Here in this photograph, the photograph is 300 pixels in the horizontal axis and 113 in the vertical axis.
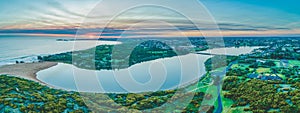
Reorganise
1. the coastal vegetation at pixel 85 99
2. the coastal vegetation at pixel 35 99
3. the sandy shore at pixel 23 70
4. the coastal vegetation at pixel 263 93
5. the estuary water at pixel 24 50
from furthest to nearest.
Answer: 1. the estuary water at pixel 24 50
2. the sandy shore at pixel 23 70
3. the coastal vegetation at pixel 263 93
4. the coastal vegetation at pixel 85 99
5. the coastal vegetation at pixel 35 99

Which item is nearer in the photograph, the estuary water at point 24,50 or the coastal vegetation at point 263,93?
the coastal vegetation at point 263,93

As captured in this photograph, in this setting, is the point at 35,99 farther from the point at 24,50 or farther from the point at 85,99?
the point at 24,50

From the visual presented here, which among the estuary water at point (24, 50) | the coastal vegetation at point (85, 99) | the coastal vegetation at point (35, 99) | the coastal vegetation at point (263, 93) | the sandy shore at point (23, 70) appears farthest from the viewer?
the estuary water at point (24, 50)

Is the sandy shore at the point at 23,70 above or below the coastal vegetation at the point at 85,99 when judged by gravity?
above

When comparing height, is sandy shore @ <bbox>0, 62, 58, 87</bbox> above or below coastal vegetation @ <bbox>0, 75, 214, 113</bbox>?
above

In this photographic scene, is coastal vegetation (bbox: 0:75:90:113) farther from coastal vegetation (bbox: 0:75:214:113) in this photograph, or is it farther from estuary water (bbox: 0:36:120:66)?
estuary water (bbox: 0:36:120:66)

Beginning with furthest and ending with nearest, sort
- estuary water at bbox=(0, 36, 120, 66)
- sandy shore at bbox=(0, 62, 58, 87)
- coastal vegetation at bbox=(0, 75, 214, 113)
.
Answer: estuary water at bbox=(0, 36, 120, 66), sandy shore at bbox=(0, 62, 58, 87), coastal vegetation at bbox=(0, 75, 214, 113)

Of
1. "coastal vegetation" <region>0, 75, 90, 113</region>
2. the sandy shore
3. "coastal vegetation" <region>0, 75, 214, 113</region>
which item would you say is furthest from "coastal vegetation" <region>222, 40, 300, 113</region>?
the sandy shore

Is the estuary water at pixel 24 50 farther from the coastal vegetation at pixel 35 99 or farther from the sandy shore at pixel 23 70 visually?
the coastal vegetation at pixel 35 99

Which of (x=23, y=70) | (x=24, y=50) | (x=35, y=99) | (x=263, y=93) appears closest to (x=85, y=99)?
(x=35, y=99)

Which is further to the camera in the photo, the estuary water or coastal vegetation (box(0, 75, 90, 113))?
the estuary water

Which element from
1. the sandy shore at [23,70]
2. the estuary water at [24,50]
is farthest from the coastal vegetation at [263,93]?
the estuary water at [24,50]

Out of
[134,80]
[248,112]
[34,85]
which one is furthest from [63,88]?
[248,112]
